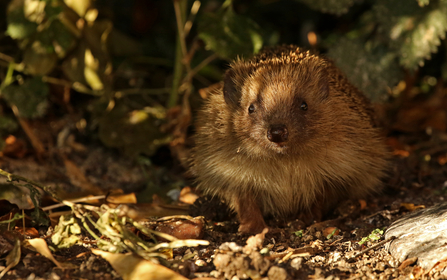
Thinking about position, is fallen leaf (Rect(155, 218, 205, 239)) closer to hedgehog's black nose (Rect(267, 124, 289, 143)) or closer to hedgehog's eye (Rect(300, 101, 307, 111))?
hedgehog's black nose (Rect(267, 124, 289, 143))

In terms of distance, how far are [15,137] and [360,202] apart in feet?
9.33

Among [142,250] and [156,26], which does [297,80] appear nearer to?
[142,250]

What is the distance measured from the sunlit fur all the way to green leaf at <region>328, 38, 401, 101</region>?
0.86 metres

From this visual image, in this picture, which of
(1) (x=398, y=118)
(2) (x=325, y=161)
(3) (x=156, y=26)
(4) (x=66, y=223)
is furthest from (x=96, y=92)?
(1) (x=398, y=118)

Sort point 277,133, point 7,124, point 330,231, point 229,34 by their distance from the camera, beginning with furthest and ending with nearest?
point 7,124 → point 229,34 → point 330,231 → point 277,133

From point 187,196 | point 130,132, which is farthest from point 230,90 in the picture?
point 130,132

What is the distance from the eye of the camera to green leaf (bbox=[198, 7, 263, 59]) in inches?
135

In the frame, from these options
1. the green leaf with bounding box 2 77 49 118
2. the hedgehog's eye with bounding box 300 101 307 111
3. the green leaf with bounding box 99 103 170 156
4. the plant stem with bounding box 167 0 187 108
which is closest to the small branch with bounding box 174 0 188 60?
the plant stem with bounding box 167 0 187 108

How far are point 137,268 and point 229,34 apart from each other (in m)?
1.98

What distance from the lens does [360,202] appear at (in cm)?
320

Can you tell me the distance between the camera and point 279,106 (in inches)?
108

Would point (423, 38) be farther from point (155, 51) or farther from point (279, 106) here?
point (155, 51)

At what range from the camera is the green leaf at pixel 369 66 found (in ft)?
13.1

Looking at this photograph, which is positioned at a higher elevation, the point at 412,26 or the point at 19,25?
the point at 412,26
